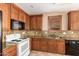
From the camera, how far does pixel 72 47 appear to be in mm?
3691

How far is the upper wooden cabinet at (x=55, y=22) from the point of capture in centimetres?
421

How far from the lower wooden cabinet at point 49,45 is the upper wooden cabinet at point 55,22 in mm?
591

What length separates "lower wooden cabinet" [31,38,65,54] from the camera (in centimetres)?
385

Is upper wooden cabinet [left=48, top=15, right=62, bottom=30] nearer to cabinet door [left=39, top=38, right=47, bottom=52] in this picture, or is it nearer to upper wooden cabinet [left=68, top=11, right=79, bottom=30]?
upper wooden cabinet [left=68, top=11, right=79, bottom=30]

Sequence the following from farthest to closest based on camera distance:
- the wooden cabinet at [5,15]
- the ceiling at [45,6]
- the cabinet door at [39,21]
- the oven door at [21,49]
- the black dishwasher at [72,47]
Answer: the cabinet door at [39,21], the black dishwasher at [72,47], the ceiling at [45,6], the oven door at [21,49], the wooden cabinet at [5,15]

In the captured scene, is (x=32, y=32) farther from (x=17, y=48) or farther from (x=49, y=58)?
(x=49, y=58)

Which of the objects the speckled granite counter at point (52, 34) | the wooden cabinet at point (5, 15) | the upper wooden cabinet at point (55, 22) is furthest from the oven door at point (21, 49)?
the upper wooden cabinet at point (55, 22)

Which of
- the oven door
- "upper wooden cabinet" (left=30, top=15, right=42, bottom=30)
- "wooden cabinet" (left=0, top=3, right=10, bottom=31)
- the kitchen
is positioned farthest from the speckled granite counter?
"wooden cabinet" (left=0, top=3, right=10, bottom=31)

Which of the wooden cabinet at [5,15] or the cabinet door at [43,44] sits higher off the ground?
the wooden cabinet at [5,15]

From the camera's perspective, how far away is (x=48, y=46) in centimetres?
410

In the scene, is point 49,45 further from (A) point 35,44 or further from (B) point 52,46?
(A) point 35,44

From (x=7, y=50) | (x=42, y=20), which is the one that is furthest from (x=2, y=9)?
(x=42, y=20)

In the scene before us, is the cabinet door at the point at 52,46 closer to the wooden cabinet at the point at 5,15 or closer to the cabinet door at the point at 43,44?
the cabinet door at the point at 43,44

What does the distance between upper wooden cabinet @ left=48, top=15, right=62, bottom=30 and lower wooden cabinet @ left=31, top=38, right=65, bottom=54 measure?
59 cm
